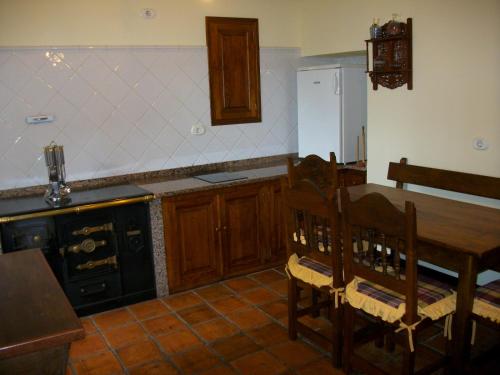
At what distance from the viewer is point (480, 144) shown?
2988 mm

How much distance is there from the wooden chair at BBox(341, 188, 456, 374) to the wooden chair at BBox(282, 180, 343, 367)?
0.09 metres

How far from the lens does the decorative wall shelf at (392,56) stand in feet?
10.9

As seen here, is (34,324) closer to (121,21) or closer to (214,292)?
(214,292)

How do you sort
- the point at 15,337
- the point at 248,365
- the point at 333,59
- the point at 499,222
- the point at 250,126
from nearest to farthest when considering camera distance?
the point at 15,337 < the point at 499,222 < the point at 248,365 < the point at 250,126 < the point at 333,59

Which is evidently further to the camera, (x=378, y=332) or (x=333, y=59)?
(x=333, y=59)

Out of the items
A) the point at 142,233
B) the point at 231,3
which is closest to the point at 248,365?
the point at 142,233

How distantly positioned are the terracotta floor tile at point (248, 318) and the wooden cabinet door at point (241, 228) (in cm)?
56

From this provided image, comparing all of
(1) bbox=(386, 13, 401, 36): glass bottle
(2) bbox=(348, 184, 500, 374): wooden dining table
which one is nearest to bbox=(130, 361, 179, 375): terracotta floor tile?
(2) bbox=(348, 184, 500, 374): wooden dining table

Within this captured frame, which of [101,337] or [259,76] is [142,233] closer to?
[101,337]

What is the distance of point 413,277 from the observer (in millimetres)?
2023

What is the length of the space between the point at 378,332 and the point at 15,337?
70.2 inches

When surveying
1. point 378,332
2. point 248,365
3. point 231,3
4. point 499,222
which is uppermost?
point 231,3

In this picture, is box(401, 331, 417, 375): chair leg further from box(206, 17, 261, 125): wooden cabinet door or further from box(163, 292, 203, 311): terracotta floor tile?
box(206, 17, 261, 125): wooden cabinet door

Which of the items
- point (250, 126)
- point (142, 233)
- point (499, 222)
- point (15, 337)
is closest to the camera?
point (15, 337)
